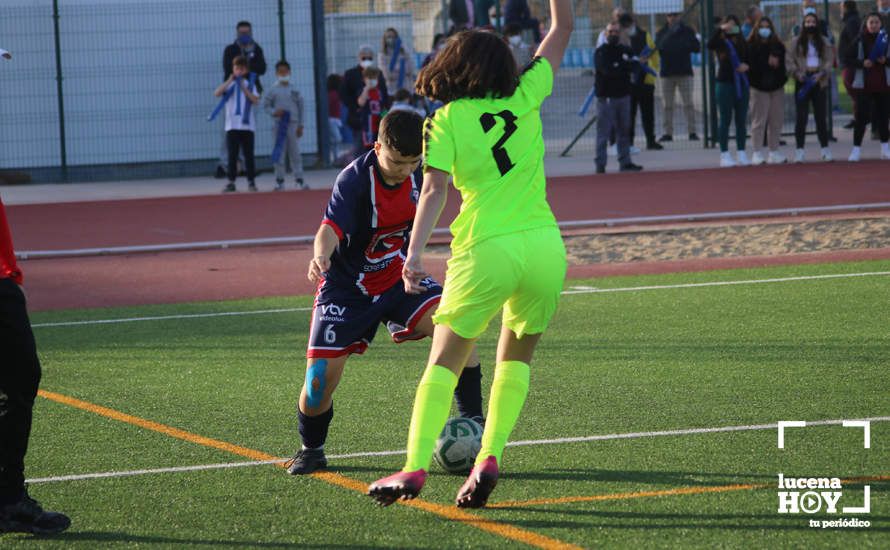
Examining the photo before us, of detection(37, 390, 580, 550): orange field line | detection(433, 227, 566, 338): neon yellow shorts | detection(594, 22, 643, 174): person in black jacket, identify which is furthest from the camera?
detection(594, 22, 643, 174): person in black jacket

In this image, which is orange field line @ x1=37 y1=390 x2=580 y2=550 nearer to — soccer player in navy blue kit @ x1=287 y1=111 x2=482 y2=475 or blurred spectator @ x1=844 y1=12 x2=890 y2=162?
soccer player in navy blue kit @ x1=287 y1=111 x2=482 y2=475

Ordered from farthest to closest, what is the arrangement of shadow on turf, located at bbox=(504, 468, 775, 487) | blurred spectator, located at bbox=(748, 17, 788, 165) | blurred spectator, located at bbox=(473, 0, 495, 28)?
blurred spectator, located at bbox=(473, 0, 495, 28)
blurred spectator, located at bbox=(748, 17, 788, 165)
shadow on turf, located at bbox=(504, 468, 775, 487)

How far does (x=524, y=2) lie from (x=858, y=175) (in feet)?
29.5

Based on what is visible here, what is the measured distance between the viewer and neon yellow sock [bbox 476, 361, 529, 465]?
524 cm

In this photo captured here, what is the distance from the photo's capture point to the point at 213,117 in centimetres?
2105

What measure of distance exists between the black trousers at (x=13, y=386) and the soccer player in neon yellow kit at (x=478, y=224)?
4.39 feet

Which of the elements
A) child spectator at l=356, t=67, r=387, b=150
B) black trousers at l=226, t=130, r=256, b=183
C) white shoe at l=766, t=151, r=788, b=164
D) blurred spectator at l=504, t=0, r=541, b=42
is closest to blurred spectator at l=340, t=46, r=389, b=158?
child spectator at l=356, t=67, r=387, b=150

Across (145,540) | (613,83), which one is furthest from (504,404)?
(613,83)

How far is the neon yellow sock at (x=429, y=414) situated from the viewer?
5.08m

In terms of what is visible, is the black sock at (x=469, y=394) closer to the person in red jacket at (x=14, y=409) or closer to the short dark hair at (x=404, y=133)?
the short dark hair at (x=404, y=133)

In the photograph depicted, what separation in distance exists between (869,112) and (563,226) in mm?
7435

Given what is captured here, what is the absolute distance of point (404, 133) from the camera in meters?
5.66

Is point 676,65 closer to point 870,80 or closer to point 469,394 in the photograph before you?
point 870,80

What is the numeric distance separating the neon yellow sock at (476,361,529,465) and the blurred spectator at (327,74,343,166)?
1915cm
